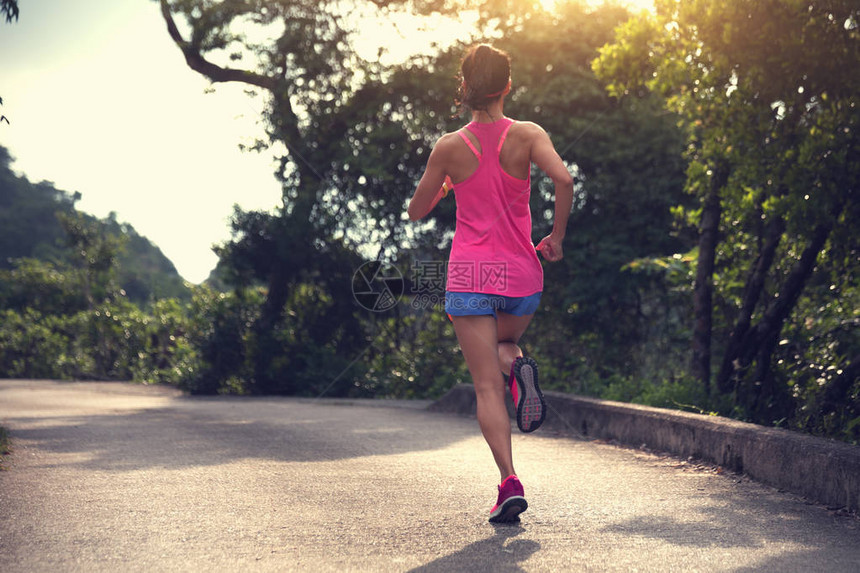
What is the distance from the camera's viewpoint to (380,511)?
417cm

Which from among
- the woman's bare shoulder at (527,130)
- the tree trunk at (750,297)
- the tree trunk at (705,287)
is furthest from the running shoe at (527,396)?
the tree trunk at (705,287)

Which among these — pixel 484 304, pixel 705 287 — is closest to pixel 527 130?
pixel 484 304

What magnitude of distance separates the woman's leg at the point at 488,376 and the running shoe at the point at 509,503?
13 cm

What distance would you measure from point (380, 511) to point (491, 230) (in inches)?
54.1

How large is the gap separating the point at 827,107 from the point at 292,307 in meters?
12.2

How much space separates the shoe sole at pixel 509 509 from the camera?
12.5 feet

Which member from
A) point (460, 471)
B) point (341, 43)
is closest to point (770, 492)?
point (460, 471)

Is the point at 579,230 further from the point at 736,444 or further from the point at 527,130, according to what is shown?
the point at 527,130

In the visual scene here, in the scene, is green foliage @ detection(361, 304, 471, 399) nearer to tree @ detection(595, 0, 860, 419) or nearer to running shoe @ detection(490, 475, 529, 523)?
tree @ detection(595, 0, 860, 419)

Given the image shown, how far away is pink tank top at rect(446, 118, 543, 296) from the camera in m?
3.99

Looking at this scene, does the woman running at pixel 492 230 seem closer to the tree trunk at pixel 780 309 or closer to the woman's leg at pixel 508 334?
the woman's leg at pixel 508 334

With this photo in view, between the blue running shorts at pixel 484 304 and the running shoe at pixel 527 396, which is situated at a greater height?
the blue running shorts at pixel 484 304

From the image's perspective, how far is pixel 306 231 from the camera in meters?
16.1

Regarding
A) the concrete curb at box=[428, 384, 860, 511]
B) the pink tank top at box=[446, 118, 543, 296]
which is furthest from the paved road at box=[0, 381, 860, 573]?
the pink tank top at box=[446, 118, 543, 296]
